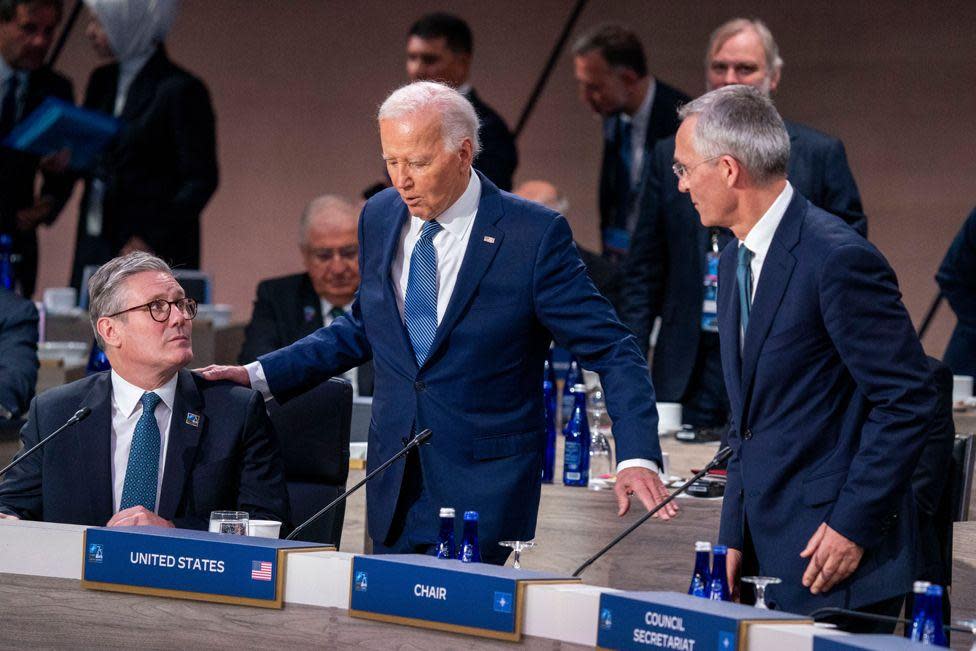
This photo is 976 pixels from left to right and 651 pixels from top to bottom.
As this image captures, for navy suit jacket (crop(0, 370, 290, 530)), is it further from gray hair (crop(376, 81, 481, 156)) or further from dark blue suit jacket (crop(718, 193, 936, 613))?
Result: dark blue suit jacket (crop(718, 193, 936, 613))

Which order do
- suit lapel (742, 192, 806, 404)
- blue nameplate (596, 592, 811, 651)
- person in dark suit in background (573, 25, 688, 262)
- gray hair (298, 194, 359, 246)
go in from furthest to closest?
person in dark suit in background (573, 25, 688, 262), gray hair (298, 194, 359, 246), suit lapel (742, 192, 806, 404), blue nameplate (596, 592, 811, 651)

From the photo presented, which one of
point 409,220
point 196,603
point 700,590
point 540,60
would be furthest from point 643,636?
point 540,60

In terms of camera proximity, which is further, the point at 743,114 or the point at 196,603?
the point at 743,114

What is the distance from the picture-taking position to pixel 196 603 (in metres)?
2.16

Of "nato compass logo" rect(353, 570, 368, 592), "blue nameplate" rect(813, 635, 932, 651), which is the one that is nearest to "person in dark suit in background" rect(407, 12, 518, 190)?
"nato compass logo" rect(353, 570, 368, 592)

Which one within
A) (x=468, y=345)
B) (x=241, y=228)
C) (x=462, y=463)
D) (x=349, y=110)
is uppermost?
(x=349, y=110)

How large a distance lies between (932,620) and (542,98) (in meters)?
5.81

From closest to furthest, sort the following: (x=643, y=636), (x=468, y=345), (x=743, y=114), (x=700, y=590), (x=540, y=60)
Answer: (x=643, y=636), (x=700, y=590), (x=743, y=114), (x=468, y=345), (x=540, y=60)

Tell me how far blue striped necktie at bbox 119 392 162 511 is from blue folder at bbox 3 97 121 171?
9.40ft

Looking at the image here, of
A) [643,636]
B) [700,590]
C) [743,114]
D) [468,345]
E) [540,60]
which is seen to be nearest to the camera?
[643,636]

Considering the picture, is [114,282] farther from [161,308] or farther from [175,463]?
[175,463]

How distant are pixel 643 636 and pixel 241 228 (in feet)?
21.1

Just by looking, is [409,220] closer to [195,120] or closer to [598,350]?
[598,350]

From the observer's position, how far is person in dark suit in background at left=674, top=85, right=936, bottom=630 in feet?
7.09
